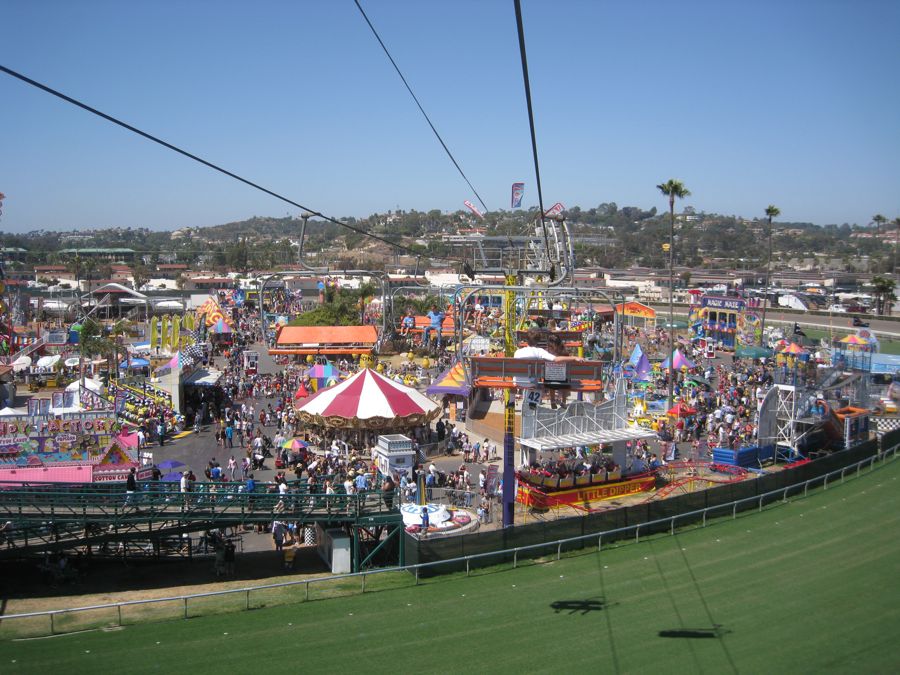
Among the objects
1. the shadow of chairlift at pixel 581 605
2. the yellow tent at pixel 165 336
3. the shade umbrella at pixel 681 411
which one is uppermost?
the yellow tent at pixel 165 336

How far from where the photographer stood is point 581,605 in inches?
550

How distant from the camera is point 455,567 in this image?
50.3ft

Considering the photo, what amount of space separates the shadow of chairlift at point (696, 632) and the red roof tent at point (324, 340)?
34488 mm

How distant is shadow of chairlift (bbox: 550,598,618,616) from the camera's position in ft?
45.1

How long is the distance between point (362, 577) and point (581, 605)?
444 cm

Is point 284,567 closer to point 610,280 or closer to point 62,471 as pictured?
point 62,471

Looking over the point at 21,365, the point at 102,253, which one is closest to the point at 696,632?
the point at 21,365

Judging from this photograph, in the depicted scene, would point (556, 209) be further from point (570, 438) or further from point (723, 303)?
point (723, 303)

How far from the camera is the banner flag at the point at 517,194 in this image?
1979 centimetres

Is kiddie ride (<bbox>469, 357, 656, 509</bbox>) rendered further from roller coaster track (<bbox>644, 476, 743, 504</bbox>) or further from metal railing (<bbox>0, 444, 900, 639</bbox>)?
metal railing (<bbox>0, 444, 900, 639</bbox>)

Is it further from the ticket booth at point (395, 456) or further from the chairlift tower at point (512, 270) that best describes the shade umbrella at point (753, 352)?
the ticket booth at point (395, 456)

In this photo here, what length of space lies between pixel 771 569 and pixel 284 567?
35.3ft

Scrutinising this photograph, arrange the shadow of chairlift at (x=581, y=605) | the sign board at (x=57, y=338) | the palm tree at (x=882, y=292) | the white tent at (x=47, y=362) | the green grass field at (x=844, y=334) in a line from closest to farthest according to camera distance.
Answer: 1. the shadow of chairlift at (x=581, y=605)
2. the white tent at (x=47, y=362)
3. the sign board at (x=57, y=338)
4. the green grass field at (x=844, y=334)
5. the palm tree at (x=882, y=292)

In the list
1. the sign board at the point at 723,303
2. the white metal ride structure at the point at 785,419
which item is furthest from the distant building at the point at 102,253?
the white metal ride structure at the point at 785,419
